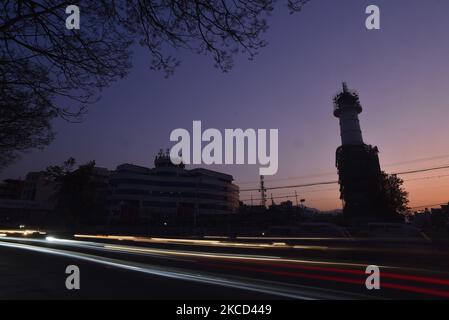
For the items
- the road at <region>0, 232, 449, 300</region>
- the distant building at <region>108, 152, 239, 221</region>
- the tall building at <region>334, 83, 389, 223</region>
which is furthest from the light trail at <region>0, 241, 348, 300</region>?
the distant building at <region>108, 152, 239, 221</region>

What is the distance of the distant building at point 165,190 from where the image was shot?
302ft

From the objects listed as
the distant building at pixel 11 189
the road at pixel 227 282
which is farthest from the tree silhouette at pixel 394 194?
the distant building at pixel 11 189

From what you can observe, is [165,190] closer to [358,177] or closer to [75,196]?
→ [75,196]

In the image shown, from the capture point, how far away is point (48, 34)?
6.21 meters

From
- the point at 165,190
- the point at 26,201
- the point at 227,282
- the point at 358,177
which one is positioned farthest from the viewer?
the point at 165,190

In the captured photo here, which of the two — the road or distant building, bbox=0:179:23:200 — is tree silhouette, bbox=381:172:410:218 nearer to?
the road

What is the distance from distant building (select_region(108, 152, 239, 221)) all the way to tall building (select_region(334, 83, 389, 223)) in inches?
1510

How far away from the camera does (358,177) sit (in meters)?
63.0

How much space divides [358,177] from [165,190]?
53.7 meters

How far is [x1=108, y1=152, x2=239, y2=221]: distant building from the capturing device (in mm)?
91938

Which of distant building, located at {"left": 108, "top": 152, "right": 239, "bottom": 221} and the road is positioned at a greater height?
distant building, located at {"left": 108, "top": 152, "right": 239, "bottom": 221}

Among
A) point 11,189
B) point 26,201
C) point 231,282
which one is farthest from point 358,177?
point 11,189

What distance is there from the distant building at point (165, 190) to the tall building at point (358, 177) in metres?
38.4
